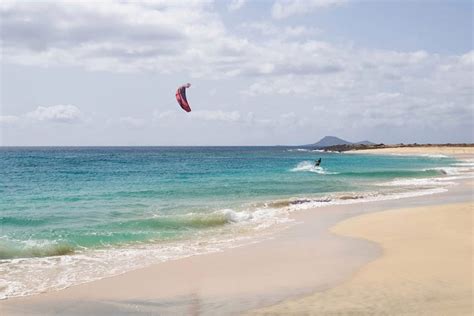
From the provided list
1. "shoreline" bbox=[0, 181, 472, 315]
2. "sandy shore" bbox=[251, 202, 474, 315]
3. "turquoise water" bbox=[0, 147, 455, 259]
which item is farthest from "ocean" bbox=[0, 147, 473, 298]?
"sandy shore" bbox=[251, 202, 474, 315]

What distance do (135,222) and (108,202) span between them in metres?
6.61

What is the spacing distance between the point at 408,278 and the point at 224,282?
11.6ft

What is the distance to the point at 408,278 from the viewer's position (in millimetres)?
9320

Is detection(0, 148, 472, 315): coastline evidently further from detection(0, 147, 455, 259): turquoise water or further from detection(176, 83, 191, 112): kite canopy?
detection(176, 83, 191, 112): kite canopy

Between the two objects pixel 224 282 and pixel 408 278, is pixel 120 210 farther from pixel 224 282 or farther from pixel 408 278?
pixel 408 278

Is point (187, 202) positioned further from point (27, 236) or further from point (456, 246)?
point (456, 246)

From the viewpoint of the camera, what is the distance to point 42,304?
26.9 feet

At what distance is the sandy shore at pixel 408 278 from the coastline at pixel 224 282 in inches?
17.4

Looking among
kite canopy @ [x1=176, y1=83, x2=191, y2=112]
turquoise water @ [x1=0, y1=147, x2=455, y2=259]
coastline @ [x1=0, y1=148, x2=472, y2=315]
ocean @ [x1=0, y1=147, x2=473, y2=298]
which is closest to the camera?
coastline @ [x1=0, y1=148, x2=472, y2=315]

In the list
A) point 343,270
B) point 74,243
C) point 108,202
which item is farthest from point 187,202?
point 343,270

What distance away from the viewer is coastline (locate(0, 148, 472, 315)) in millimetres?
8008

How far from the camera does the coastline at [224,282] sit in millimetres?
8008

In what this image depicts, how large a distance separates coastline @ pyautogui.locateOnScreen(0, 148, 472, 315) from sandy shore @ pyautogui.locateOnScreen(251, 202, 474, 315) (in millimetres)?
443

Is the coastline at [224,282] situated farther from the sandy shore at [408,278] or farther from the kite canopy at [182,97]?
the kite canopy at [182,97]
